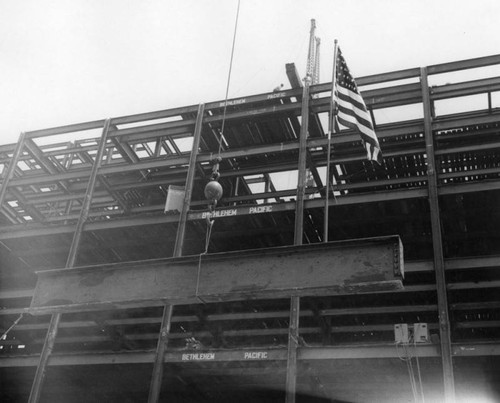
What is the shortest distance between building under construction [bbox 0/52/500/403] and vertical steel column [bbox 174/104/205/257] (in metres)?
0.05

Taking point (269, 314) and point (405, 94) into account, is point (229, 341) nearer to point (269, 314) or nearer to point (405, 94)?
A: point (269, 314)

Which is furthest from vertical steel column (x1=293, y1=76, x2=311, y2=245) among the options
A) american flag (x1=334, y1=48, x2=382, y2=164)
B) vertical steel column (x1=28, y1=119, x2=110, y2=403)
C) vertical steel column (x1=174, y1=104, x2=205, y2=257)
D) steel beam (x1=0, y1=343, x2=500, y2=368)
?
vertical steel column (x1=28, y1=119, x2=110, y2=403)

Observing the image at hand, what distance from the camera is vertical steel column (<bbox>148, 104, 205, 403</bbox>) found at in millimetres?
11086

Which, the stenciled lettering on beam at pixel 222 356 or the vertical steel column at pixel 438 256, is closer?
the vertical steel column at pixel 438 256

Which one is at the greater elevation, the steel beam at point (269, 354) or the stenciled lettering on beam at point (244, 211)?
the stenciled lettering on beam at point (244, 211)

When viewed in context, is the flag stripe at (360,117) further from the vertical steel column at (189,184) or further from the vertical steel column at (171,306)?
the vertical steel column at (189,184)

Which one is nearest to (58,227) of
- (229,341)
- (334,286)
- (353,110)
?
(229,341)

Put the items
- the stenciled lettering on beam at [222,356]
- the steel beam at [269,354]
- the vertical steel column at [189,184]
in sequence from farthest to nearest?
the vertical steel column at [189,184], the stenciled lettering on beam at [222,356], the steel beam at [269,354]

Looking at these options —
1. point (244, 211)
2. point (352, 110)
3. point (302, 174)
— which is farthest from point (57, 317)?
point (352, 110)

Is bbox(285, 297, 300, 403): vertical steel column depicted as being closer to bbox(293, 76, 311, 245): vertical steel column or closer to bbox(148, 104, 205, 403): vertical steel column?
bbox(293, 76, 311, 245): vertical steel column

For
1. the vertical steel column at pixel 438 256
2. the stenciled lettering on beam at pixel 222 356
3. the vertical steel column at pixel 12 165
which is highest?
the vertical steel column at pixel 12 165

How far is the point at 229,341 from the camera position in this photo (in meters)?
18.0

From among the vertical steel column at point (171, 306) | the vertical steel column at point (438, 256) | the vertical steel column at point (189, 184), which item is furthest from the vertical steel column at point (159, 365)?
the vertical steel column at point (438, 256)

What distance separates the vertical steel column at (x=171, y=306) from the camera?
11.1m
